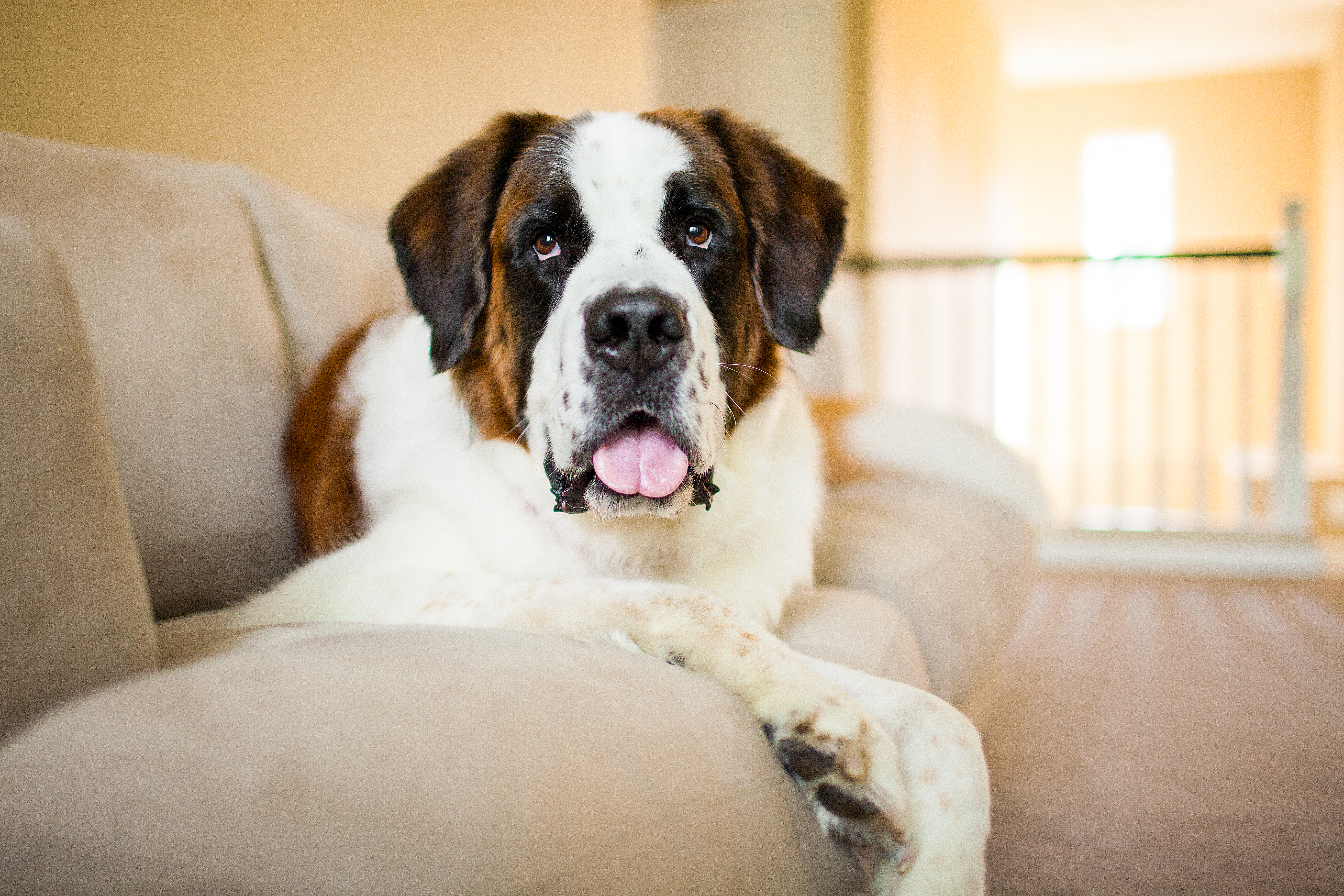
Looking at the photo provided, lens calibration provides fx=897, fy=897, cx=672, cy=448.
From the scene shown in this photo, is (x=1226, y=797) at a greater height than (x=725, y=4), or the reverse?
(x=725, y=4)

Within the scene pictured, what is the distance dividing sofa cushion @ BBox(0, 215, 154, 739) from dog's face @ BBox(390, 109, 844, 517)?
1.73 ft

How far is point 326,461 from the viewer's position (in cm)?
139

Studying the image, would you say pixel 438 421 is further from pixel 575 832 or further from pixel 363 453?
pixel 575 832

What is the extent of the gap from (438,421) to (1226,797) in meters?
1.68

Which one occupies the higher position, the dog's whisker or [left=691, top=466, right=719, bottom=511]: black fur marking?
the dog's whisker

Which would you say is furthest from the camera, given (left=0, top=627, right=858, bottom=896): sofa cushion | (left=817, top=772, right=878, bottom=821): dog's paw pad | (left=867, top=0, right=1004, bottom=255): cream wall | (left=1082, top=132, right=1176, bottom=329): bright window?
(left=1082, top=132, right=1176, bottom=329): bright window

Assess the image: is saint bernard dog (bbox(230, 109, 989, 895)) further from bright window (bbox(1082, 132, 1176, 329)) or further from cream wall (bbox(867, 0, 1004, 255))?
bright window (bbox(1082, 132, 1176, 329))

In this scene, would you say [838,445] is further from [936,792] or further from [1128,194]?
[1128,194]

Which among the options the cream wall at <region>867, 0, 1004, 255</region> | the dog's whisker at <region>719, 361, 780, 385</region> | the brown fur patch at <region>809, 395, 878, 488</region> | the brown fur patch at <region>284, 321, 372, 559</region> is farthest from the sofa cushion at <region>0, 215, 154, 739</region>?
the cream wall at <region>867, 0, 1004, 255</region>

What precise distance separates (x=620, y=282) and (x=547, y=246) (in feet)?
0.68

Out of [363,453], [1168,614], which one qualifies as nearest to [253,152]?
[363,453]

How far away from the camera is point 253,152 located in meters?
1.97

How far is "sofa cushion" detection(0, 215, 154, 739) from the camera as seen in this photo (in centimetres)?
57

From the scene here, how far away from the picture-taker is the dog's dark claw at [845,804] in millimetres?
760
